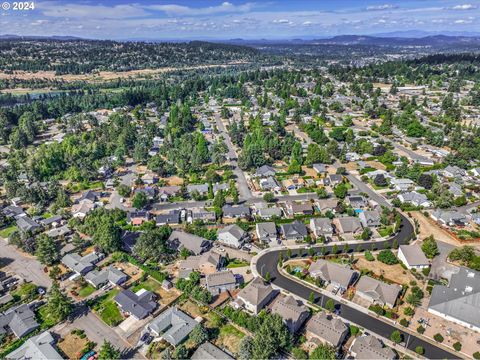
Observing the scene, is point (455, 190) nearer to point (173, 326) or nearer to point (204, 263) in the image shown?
point (204, 263)

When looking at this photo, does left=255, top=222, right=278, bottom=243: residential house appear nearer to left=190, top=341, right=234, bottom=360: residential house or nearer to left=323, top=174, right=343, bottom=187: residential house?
left=190, top=341, right=234, bottom=360: residential house

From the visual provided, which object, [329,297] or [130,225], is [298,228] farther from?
[130,225]

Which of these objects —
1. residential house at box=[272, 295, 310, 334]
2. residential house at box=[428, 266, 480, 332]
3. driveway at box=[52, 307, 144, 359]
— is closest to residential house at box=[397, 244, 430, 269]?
residential house at box=[428, 266, 480, 332]

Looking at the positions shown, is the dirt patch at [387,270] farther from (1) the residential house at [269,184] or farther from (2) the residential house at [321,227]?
(1) the residential house at [269,184]

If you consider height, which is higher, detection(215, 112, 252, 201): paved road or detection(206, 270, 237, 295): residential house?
detection(215, 112, 252, 201): paved road

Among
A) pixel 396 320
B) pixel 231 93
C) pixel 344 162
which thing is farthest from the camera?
pixel 231 93

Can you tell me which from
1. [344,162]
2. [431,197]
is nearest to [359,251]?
[431,197]

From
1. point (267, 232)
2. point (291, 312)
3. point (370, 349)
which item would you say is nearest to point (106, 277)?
point (267, 232)
